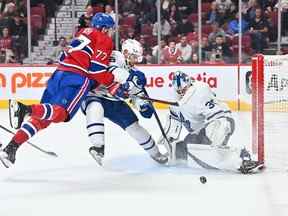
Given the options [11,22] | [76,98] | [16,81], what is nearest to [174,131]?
[76,98]

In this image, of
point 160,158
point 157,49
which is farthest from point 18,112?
point 157,49

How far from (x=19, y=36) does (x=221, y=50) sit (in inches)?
99.8

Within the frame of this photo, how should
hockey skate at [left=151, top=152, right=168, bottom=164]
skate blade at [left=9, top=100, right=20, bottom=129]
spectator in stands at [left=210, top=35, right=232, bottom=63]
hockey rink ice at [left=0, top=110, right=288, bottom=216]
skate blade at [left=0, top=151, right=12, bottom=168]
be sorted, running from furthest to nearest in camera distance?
spectator in stands at [left=210, top=35, right=232, bottom=63] < hockey skate at [left=151, top=152, right=168, bottom=164] < skate blade at [left=9, top=100, right=20, bottom=129] < skate blade at [left=0, top=151, right=12, bottom=168] < hockey rink ice at [left=0, top=110, right=288, bottom=216]

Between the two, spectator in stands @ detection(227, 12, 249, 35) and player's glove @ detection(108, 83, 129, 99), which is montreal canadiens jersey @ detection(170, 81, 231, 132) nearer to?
player's glove @ detection(108, 83, 129, 99)

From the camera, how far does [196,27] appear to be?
8953 mm

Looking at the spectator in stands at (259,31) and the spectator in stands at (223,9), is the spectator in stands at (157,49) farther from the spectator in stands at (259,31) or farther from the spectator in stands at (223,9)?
the spectator in stands at (259,31)

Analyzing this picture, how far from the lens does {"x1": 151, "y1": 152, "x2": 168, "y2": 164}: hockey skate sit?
486cm

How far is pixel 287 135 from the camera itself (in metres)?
6.05

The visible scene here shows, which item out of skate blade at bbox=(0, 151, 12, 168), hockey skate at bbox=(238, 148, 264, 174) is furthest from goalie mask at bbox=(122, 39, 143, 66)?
skate blade at bbox=(0, 151, 12, 168)

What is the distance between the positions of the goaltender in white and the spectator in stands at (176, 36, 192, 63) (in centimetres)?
408

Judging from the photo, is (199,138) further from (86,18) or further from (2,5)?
(2,5)

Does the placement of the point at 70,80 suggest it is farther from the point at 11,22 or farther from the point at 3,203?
the point at 11,22

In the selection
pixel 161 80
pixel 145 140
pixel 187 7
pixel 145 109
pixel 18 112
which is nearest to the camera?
pixel 18 112

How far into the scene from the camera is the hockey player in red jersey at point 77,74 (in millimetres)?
4434
